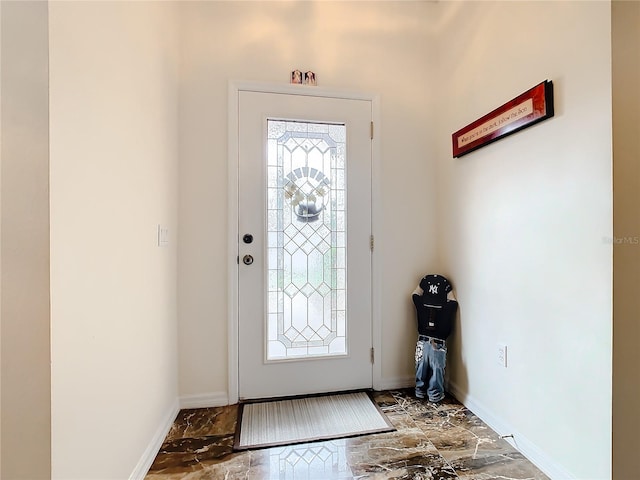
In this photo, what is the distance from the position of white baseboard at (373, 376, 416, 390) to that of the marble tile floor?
326mm

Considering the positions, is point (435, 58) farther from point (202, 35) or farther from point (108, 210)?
point (108, 210)

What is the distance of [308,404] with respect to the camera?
6.14ft

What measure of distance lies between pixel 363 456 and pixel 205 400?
0.99 meters

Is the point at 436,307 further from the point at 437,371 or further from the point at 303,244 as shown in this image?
the point at 303,244

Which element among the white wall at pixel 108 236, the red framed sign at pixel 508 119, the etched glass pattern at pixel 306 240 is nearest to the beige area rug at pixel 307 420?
the etched glass pattern at pixel 306 240

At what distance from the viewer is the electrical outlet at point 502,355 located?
1.55m

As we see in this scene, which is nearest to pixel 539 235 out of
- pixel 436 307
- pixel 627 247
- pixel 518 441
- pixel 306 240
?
pixel 627 247

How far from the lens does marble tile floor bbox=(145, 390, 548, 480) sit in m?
1.31

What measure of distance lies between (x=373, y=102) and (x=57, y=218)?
1846mm

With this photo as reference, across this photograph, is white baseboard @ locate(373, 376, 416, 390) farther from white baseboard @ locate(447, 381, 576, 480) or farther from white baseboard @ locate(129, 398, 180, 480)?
white baseboard @ locate(129, 398, 180, 480)

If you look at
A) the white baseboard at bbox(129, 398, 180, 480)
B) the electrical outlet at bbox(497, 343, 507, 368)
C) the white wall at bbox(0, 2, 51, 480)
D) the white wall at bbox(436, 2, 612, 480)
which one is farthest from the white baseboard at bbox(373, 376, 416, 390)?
the white wall at bbox(0, 2, 51, 480)

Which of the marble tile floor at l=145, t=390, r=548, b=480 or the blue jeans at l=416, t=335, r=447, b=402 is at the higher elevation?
the blue jeans at l=416, t=335, r=447, b=402

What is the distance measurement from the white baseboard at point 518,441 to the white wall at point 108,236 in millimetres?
1675

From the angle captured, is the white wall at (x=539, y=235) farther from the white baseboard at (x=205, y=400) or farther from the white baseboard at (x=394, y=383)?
the white baseboard at (x=205, y=400)
